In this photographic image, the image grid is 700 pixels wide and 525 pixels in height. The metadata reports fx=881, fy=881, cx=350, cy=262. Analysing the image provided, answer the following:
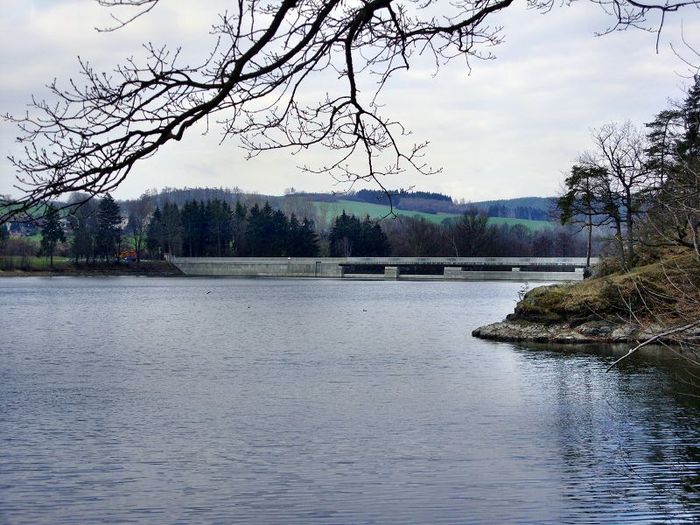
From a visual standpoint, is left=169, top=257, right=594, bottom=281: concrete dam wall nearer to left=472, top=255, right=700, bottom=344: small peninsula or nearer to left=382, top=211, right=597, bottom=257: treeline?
left=382, top=211, right=597, bottom=257: treeline

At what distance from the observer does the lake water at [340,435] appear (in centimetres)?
1390

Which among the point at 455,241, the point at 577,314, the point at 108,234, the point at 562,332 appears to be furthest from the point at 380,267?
the point at 562,332

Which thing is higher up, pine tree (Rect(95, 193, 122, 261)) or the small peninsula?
pine tree (Rect(95, 193, 122, 261))

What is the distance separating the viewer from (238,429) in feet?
64.8

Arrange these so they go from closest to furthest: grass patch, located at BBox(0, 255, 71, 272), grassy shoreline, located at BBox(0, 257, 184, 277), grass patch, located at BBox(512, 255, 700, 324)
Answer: grass patch, located at BBox(512, 255, 700, 324)
grassy shoreline, located at BBox(0, 257, 184, 277)
grass patch, located at BBox(0, 255, 71, 272)

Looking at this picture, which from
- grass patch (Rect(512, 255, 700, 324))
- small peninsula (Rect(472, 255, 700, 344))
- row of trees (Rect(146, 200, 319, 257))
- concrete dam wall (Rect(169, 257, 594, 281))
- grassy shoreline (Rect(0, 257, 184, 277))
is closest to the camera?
grass patch (Rect(512, 255, 700, 324))

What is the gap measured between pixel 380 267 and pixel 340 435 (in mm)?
130362

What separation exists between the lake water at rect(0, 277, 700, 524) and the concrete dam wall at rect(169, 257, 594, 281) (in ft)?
312

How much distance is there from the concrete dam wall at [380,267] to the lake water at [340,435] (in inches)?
3746

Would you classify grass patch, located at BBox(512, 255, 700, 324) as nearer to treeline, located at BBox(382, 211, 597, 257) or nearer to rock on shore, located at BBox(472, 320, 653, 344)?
rock on shore, located at BBox(472, 320, 653, 344)

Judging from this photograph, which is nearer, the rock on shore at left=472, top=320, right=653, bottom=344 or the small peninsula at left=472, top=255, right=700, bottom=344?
the small peninsula at left=472, top=255, right=700, bottom=344

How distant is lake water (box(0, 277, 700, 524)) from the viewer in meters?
13.9

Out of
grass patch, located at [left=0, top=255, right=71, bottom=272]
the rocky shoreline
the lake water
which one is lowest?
the lake water

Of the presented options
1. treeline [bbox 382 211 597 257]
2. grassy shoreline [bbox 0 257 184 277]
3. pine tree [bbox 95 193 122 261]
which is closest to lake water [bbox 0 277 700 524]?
pine tree [bbox 95 193 122 261]
